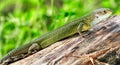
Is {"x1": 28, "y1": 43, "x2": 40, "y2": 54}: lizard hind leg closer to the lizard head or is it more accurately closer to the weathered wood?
the weathered wood

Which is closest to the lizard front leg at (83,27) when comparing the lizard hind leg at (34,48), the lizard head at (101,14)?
the lizard head at (101,14)

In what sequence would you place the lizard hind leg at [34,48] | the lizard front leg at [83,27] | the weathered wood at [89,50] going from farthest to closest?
the lizard hind leg at [34,48] < the lizard front leg at [83,27] < the weathered wood at [89,50]

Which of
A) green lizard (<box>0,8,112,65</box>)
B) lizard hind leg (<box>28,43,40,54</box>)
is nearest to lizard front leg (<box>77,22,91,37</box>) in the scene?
green lizard (<box>0,8,112,65</box>)

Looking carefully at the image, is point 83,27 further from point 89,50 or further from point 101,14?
point 89,50

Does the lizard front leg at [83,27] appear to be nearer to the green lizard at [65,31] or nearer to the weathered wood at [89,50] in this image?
the green lizard at [65,31]

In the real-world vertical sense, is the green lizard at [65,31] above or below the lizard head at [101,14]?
below

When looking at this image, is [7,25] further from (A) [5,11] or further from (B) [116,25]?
(A) [5,11]
